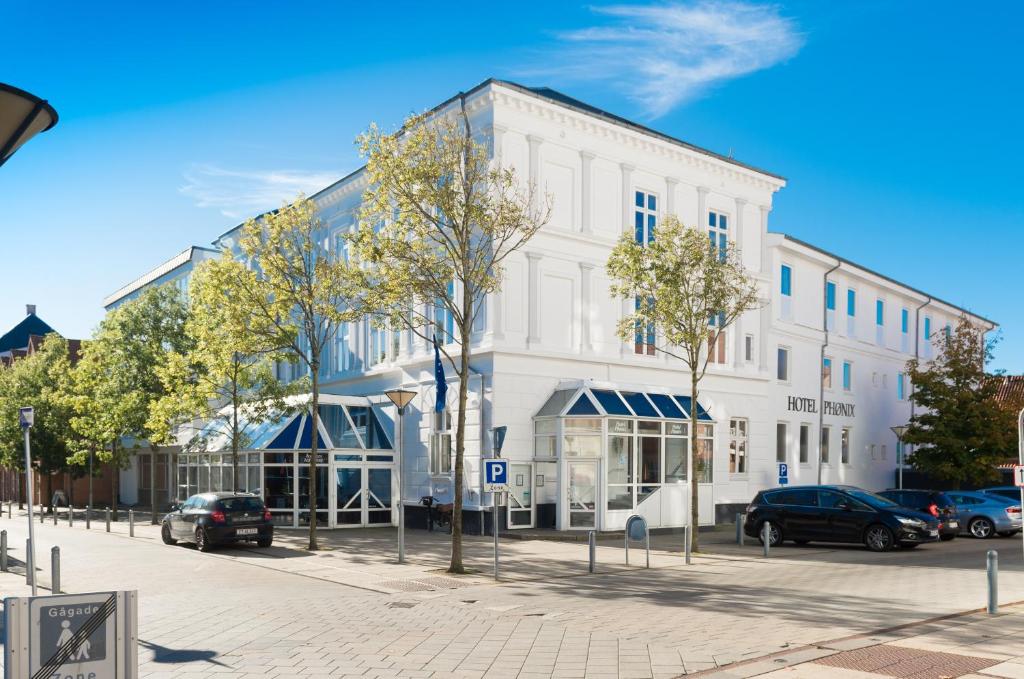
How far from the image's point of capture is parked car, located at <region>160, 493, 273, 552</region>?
78.4 feet

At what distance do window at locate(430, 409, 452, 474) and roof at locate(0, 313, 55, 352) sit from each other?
6639cm

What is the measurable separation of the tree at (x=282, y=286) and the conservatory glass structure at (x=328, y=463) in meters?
5.03

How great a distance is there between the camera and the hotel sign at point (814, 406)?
38.9 m

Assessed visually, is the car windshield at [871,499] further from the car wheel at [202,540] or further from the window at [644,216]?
the car wheel at [202,540]

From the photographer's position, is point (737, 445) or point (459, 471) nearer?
point (459, 471)

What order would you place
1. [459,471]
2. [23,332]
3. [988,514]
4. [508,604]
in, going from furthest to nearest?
[23,332]
[988,514]
[459,471]
[508,604]

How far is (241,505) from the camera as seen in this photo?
24422mm

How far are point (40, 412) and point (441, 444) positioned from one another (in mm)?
25595

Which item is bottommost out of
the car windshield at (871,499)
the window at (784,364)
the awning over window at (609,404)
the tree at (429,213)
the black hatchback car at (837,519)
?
the black hatchback car at (837,519)

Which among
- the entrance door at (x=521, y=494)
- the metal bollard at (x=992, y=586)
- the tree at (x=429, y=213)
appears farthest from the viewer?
the entrance door at (x=521, y=494)

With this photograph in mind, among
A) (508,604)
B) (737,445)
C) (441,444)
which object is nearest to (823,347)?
(737,445)

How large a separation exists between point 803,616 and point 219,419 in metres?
25.7

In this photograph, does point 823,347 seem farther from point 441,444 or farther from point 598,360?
point 441,444

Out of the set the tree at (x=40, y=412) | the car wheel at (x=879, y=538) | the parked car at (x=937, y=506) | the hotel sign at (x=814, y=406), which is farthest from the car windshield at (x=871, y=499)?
the tree at (x=40, y=412)
